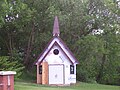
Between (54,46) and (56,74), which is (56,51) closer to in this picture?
(54,46)

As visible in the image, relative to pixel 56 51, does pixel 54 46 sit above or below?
above

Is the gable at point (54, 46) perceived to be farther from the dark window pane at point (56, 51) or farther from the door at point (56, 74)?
the door at point (56, 74)

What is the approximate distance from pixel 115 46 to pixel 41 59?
451 inches

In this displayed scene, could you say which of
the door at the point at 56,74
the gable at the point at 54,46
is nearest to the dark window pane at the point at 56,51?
the gable at the point at 54,46

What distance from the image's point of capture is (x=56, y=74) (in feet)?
84.7

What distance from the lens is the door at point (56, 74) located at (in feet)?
84.3

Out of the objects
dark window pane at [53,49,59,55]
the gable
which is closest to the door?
the gable

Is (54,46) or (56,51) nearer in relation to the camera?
(54,46)

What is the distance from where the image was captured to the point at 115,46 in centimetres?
3388

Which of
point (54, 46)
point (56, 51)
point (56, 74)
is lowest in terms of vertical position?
point (56, 74)

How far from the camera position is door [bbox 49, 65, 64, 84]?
25703mm

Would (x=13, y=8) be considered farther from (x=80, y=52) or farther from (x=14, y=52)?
(x=80, y=52)

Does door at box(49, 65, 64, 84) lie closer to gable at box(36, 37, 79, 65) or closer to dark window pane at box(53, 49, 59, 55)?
gable at box(36, 37, 79, 65)

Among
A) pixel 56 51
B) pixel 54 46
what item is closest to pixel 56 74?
pixel 56 51
